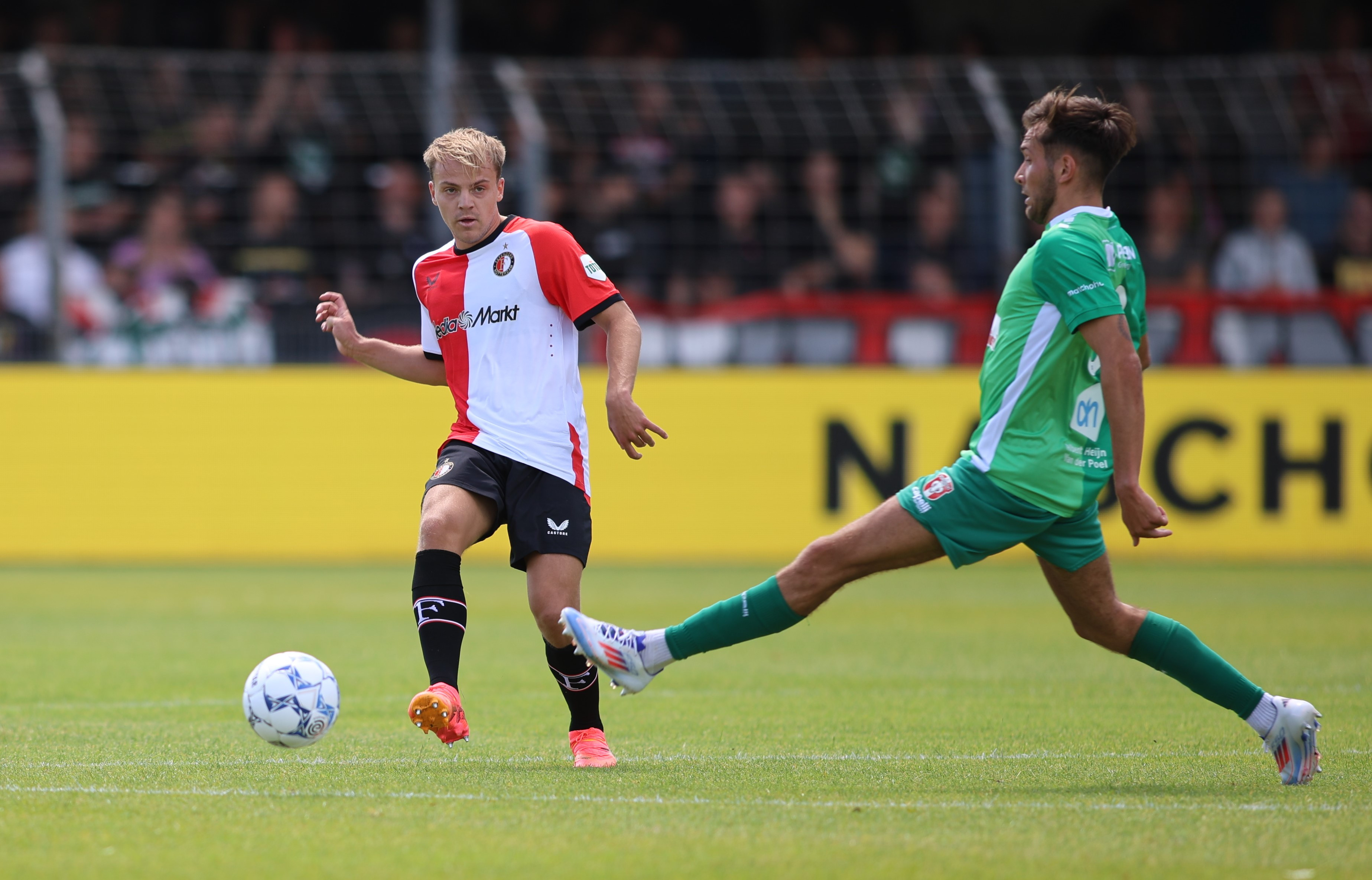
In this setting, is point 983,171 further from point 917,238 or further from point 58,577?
point 58,577

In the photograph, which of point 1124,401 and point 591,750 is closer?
point 1124,401

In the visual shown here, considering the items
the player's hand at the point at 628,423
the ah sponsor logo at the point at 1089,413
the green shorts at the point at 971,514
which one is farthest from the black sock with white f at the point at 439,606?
the ah sponsor logo at the point at 1089,413

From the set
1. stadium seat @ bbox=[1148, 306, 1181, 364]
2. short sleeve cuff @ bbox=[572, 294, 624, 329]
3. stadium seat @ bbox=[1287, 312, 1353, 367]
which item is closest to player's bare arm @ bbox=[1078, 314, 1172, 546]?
short sleeve cuff @ bbox=[572, 294, 624, 329]

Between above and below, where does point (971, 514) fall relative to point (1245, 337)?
below

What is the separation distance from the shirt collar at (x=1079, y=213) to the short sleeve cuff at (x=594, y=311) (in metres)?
1.38

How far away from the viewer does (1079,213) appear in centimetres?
512

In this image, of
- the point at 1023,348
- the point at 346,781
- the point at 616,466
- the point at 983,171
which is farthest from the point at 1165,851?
the point at 983,171

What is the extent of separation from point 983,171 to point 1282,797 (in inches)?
419

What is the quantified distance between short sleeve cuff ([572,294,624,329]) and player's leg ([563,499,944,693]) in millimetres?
1013

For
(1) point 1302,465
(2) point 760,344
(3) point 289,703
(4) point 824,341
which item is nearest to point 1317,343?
(1) point 1302,465

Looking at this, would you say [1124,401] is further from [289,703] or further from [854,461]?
[854,461]

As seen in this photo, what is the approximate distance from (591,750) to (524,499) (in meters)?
0.82

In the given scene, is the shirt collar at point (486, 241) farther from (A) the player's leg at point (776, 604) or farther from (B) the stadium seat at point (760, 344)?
(B) the stadium seat at point (760, 344)

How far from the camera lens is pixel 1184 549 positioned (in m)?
14.3
